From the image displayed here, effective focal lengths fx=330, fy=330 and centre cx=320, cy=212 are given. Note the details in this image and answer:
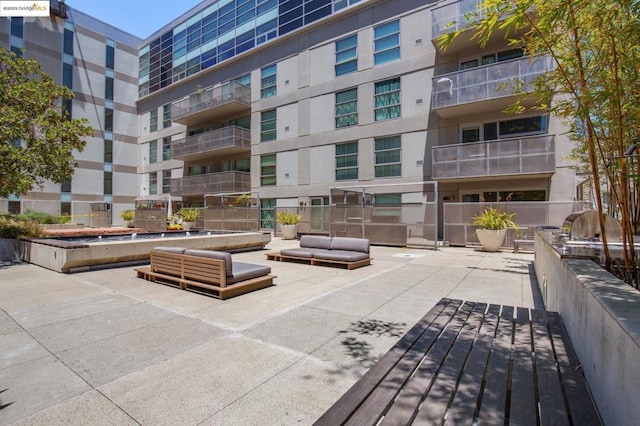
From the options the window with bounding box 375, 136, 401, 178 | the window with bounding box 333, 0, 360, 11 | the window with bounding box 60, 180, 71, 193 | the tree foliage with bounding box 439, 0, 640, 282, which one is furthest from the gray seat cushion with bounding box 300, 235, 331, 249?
the window with bounding box 60, 180, 71, 193

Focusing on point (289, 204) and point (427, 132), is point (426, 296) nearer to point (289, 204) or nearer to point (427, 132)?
point (427, 132)

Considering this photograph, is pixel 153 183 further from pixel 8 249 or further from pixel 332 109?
pixel 8 249

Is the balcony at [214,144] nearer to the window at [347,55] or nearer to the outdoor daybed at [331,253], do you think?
the window at [347,55]

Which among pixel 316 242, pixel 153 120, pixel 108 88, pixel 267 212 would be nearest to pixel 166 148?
pixel 153 120

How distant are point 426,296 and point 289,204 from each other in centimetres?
1881

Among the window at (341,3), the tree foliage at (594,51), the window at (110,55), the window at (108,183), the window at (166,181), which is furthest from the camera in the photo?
the window at (110,55)

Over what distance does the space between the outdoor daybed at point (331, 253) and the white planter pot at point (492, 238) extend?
606cm

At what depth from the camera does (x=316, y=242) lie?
434 inches

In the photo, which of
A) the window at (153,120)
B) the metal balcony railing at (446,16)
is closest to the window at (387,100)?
the metal balcony railing at (446,16)

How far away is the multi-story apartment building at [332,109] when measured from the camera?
1652 centimetres

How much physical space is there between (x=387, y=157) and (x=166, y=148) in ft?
79.4

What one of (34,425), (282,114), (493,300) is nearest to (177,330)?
(34,425)

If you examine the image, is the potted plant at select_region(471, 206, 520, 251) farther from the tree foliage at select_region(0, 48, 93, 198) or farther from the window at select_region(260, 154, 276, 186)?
the window at select_region(260, 154, 276, 186)

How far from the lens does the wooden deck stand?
201 centimetres
